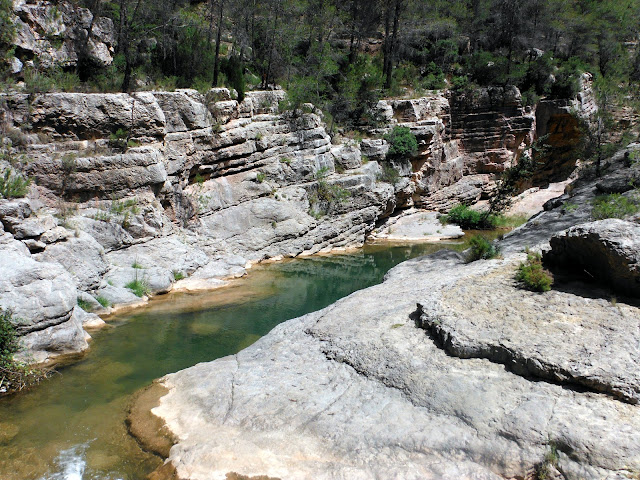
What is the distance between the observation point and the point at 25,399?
8648 mm

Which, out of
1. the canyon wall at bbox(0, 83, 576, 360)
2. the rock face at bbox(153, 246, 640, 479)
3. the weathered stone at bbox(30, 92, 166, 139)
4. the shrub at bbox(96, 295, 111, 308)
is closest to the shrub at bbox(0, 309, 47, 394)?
the canyon wall at bbox(0, 83, 576, 360)

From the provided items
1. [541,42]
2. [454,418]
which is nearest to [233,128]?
[454,418]

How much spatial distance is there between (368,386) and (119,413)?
4354mm

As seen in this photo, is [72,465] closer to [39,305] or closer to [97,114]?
[39,305]

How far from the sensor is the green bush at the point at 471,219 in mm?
29516

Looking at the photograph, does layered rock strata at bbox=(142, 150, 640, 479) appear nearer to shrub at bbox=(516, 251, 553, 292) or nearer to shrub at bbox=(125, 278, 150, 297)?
shrub at bbox=(516, 251, 553, 292)

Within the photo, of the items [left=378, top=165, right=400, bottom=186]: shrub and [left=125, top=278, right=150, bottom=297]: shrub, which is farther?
[left=378, top=165, right=400, bottom=186]: shrub

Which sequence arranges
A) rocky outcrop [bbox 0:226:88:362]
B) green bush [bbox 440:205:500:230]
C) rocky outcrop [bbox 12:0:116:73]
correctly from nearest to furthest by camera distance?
rocky outcrop [bbox 0:226:88:362]
rocky outcrop [bbox 12:0:116:73]
green bush [bbox 440:205:500:230]

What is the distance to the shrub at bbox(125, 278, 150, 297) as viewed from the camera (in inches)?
589

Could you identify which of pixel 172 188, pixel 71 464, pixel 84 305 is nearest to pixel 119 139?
pixel 172 188

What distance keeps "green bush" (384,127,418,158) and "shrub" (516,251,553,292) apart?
1976 cm

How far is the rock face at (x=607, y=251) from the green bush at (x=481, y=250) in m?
2.81

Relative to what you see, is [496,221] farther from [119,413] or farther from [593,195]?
[119,413]

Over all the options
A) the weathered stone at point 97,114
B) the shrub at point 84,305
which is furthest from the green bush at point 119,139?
the shrub at point 84,305
